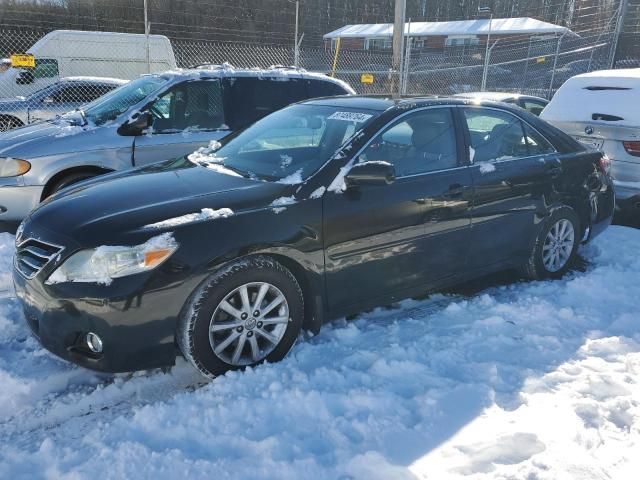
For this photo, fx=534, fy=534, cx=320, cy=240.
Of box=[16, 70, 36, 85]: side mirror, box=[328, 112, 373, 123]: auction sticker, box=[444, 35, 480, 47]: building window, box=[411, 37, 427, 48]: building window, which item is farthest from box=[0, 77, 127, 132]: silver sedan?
box=[444, 35, 480, 47]: building window

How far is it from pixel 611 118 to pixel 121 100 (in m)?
5.64

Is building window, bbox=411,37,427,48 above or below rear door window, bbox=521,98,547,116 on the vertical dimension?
above

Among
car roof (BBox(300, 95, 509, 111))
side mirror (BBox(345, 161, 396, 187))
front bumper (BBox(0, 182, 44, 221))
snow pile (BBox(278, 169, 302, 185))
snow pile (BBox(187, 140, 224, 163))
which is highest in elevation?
car roof (BBox(300, 95, 509, 111))

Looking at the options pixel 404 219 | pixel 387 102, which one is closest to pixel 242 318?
pixel 404 219

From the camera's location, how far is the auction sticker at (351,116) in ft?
12.1

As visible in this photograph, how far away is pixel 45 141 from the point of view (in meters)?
5.38

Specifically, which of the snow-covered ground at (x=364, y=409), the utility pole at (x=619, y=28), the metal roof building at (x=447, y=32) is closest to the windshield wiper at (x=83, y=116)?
the snow-covered ground at (x=364, y=409)

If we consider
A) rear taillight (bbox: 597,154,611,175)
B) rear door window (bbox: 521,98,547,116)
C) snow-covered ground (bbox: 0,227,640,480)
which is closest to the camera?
snow-covered ground (bbox: 0,227,640,480)

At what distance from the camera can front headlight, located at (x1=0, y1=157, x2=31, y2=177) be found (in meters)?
5.20

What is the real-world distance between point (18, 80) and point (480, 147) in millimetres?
13283

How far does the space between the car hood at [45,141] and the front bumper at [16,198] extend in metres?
0.28

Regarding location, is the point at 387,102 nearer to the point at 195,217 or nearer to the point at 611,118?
the point at 195,217

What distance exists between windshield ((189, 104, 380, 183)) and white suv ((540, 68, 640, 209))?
3641mm

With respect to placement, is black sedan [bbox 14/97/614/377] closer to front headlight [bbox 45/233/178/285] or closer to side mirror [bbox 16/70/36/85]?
front headlight [bbox 45/233/178/285]
